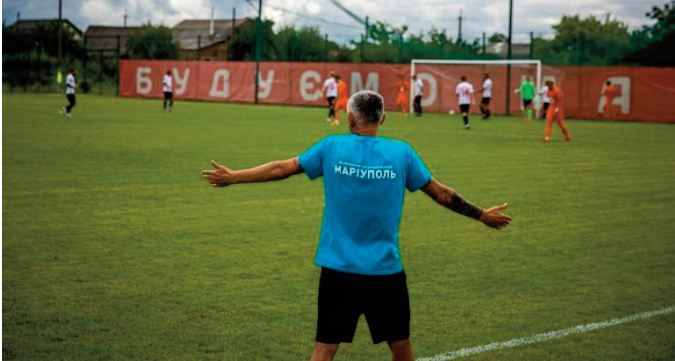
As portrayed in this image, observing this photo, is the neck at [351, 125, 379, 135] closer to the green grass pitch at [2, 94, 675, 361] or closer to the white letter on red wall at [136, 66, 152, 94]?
the green grass pitch at [2, 94, 675, 361]

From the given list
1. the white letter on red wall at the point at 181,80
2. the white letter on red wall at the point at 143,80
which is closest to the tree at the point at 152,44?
the white letter on red wall at the point at 143,80

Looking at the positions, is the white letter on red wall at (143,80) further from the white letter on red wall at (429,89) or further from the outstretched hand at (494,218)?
the outstretched hand at (494,218)

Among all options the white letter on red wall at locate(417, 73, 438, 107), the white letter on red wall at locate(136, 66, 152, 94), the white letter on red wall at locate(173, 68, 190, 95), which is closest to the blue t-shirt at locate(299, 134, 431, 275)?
the white letter on red wall at locate(417, 73, 438, 107)

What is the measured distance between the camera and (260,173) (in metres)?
5.05

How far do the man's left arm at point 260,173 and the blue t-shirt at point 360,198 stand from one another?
4.7 inches

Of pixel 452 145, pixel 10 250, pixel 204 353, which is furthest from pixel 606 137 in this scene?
pixel 204 353

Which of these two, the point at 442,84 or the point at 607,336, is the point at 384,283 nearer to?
the point at 607,336

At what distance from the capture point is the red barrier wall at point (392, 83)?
4197 centimetres

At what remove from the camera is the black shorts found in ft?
15.4

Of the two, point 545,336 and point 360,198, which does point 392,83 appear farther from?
point 360,198

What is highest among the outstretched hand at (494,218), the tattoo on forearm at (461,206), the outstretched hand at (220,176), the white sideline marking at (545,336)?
the outstretched hand at (220,176)

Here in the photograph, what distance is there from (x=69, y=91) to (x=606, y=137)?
1897cm

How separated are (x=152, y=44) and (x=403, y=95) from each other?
39.1 m

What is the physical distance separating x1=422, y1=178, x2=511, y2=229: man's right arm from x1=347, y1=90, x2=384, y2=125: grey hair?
464mm
